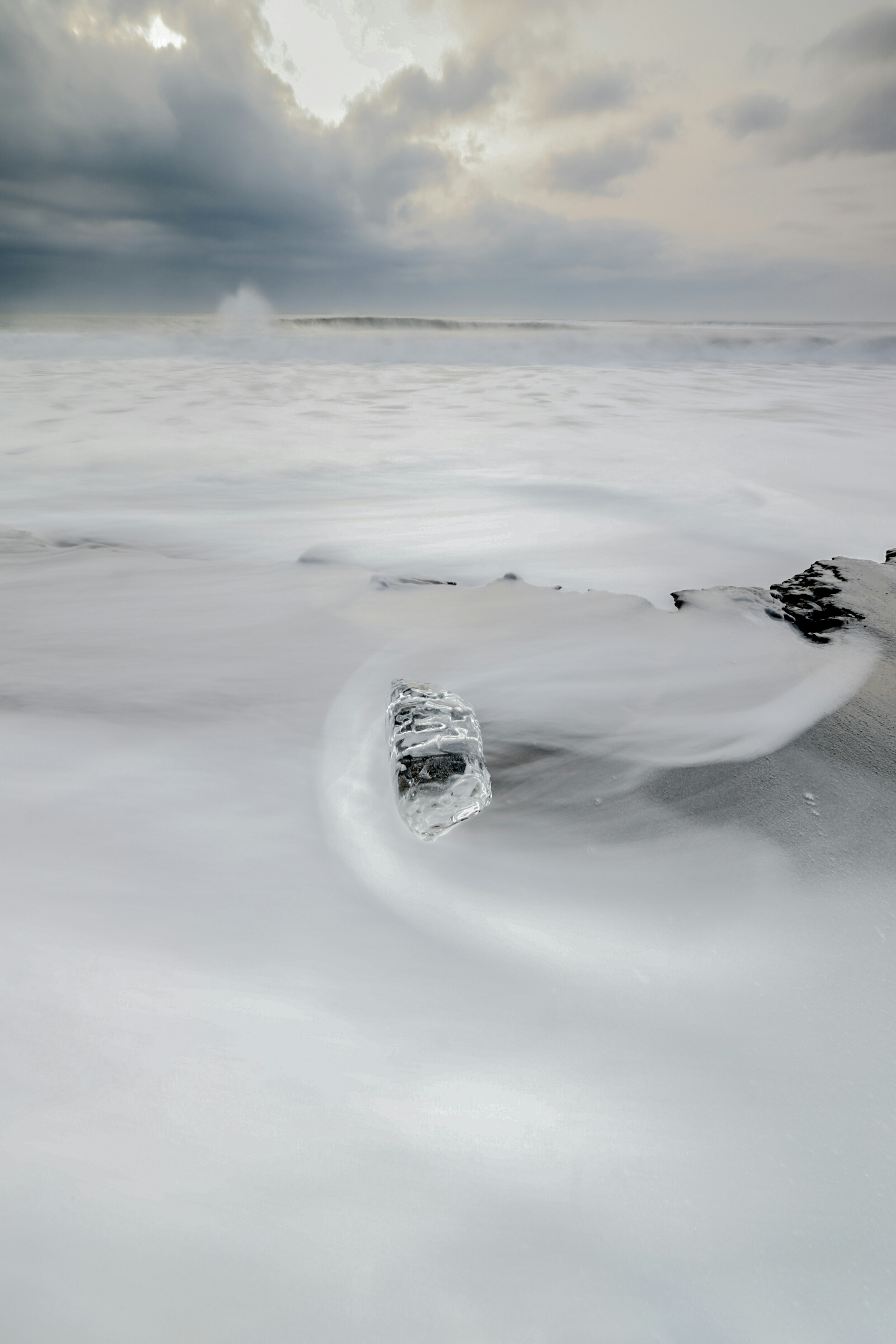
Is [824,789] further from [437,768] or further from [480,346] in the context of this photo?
[480,346]

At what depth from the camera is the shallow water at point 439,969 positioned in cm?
54

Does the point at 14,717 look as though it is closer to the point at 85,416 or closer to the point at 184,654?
the point at 184,654

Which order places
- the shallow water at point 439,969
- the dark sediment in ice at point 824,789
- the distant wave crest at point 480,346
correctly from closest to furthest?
the shallow water at point 439,969 < the dark sediment in ice at point 824,789 < the distant wave crest at point 480,346

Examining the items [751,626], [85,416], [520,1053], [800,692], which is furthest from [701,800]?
[85,416]

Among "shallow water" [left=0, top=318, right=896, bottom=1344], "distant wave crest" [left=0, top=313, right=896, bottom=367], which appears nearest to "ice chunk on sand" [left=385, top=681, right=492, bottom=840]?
"shallow water" [left=0, top=318, right=896, bottom=1344]

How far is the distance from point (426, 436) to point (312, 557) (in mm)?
2378

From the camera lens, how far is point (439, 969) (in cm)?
80

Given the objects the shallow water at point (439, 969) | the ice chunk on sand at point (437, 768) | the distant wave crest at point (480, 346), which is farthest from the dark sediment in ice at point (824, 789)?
the distant wave crest at point (480, 346)

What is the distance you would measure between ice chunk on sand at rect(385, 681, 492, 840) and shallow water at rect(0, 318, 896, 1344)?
0.13 ft

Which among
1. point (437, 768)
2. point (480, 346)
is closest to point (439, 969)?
point (437, 768)

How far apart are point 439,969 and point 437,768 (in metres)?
0.30

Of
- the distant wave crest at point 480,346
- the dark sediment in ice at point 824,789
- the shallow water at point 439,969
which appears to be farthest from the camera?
the distant wave crest at point 480,346

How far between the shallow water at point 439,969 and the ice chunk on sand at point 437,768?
1.6 inches

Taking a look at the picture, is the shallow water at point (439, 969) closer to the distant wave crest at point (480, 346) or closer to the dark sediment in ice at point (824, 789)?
the dark sediment in ice at point (824, 789)
